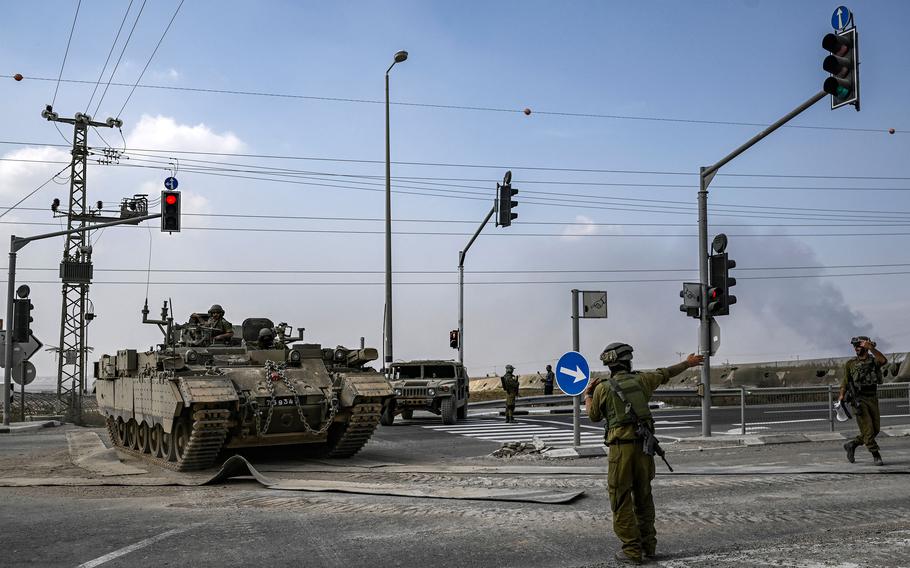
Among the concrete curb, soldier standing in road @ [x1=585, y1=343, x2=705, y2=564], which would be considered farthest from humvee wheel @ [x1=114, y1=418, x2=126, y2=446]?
soldier standing in road @ [x1=585, y1=343, x2=705, y2=564]

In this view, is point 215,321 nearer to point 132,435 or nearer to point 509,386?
point 132,435

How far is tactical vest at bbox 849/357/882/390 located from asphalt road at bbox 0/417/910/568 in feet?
3.81

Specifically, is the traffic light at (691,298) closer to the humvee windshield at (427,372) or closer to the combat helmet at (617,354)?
the humvee windshield at (427,372)

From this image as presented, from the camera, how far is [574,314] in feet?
51.4

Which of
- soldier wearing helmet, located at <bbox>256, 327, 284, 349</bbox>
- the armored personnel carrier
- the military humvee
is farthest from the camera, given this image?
the military humvee

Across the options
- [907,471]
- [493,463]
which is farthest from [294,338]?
[907,471]

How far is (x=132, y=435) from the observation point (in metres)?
18.4

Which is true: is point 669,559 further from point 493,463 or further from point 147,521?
point 493,463

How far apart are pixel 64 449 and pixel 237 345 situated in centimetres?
521

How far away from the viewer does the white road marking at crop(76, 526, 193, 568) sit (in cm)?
671

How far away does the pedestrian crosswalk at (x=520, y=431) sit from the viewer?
1938 cm

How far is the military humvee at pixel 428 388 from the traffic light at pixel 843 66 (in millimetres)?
13973

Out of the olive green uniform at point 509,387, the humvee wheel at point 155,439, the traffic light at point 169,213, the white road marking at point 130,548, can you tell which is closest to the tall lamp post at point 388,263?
the olive green uniform at point 509,387

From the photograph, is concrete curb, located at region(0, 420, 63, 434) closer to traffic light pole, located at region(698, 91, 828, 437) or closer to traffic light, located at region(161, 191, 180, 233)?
traffic light, located at region(161, 191, 180, 233)
